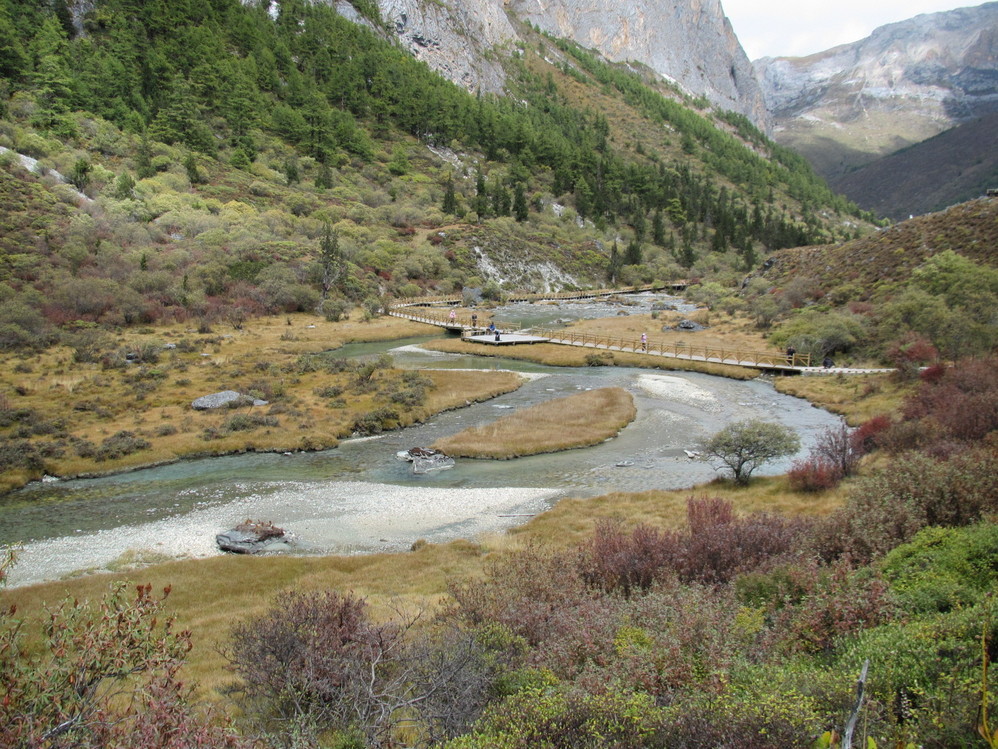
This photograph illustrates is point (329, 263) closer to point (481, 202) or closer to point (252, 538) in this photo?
point (481, 202)

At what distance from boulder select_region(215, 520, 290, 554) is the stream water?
0.51 meters

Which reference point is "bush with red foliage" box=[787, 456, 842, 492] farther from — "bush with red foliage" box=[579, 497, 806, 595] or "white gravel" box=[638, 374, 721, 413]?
"white gravel" box=[638, 374, 721, 413]

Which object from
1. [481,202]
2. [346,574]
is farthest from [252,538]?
[481,202]

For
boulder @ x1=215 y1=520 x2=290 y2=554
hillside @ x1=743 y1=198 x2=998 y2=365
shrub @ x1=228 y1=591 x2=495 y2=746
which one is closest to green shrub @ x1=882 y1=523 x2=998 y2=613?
shrub @ x1=228 y1=591 x2=495 y2=746

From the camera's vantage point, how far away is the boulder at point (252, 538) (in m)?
19.4

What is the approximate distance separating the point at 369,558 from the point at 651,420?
72.5 feet

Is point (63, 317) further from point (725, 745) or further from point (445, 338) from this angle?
point (725, 745)

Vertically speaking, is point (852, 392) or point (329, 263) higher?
point (329, 263)

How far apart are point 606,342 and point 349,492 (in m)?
39.2

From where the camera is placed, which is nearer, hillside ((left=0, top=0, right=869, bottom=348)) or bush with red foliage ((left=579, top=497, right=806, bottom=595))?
bush with red foliage ((left=579, top=497, right=806, bottom=595))

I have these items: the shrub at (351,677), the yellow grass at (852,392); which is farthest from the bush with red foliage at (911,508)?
the yellow grass at (852,392)

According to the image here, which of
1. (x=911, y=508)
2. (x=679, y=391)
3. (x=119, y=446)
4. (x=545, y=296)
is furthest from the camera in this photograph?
(x=545, y=296)

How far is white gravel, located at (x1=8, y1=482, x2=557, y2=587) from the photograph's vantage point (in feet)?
61.1

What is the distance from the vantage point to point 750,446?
24297 mm
